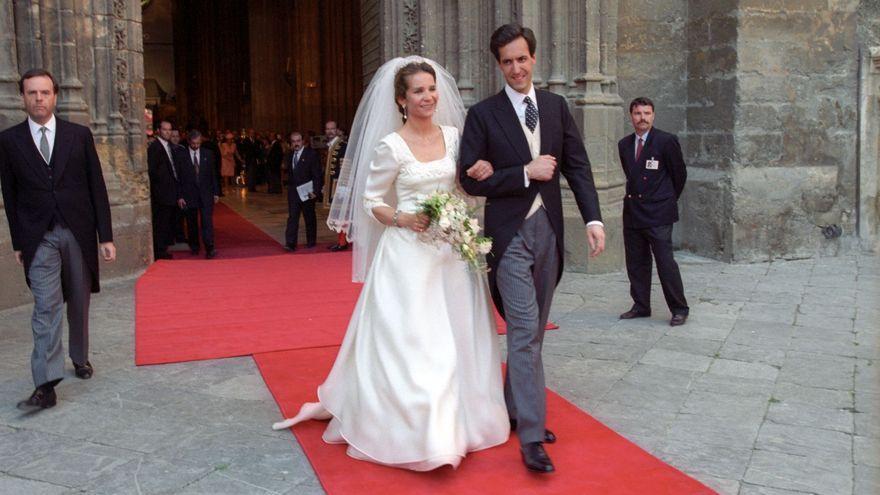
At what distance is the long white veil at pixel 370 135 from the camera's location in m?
4.54

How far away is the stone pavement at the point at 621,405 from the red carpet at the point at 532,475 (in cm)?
12

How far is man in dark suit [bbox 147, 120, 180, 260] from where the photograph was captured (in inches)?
453

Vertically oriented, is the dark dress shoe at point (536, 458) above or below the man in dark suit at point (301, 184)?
below

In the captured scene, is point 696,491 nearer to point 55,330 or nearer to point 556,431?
point 556,431

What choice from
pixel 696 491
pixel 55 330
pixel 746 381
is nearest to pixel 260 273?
pixel 55 330

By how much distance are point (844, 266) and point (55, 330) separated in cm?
768

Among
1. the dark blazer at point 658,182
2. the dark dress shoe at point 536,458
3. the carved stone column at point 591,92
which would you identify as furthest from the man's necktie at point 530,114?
the carved stone column at point 591,92

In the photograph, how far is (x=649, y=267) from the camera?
23.9 ft

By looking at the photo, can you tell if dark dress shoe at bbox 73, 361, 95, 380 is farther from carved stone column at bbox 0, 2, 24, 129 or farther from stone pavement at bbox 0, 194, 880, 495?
carved stone column at bbox 0, 2, 24, 129

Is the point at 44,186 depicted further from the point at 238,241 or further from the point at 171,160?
the point at 238,241

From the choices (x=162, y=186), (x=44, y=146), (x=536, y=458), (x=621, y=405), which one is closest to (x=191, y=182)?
(x=162, y=186)

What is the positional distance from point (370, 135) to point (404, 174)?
389 millimetres

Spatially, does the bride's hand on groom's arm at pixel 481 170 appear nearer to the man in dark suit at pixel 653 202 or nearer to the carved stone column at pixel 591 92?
the man in dark suit at pixel 653 202

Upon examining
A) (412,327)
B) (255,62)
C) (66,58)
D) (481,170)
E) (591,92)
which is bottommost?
(412,327)
